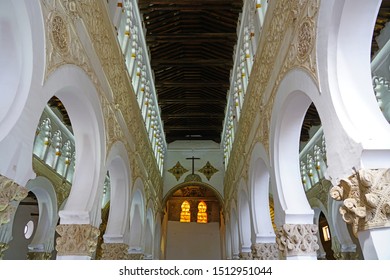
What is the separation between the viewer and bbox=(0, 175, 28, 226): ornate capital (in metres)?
2.81

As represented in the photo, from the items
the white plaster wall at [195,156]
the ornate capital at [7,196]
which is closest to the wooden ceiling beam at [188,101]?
the white plaster wall at [195,156]

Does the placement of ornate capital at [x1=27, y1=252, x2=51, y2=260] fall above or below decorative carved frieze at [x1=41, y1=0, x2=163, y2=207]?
below

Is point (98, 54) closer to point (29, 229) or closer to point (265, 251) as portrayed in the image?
point (265, 251)

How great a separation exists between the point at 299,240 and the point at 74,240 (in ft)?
10.9

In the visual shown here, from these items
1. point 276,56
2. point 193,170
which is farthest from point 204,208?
point 276,56

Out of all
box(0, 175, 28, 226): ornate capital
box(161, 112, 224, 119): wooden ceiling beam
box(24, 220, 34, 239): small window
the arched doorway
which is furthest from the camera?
the arched doorway

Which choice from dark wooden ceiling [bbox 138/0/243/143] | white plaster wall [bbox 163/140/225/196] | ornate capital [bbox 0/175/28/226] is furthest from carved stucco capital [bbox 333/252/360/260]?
ornate capital [bbox 0/175/28/226]

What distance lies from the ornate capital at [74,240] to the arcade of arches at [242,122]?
0.05ft

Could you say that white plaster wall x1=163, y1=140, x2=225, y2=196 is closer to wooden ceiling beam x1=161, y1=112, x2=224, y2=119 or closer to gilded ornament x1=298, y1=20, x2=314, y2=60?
wooden ceiling beam x1=161, y1=112, x2=224, y2=119

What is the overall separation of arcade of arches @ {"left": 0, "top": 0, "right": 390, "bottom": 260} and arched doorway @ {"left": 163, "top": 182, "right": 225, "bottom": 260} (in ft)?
31.7

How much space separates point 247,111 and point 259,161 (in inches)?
69.0

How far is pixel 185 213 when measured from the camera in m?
23.5

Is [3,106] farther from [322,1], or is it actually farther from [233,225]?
[233,225]

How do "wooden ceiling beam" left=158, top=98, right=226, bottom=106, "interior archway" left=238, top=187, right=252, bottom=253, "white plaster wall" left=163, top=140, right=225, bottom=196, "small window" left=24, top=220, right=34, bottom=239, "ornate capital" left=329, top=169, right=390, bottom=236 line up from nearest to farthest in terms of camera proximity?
"ornate capital" left=329, top=169, right=390, bottom=236 < "interior archway" left=238, top=187, right=252, bottom=253 < "small window" left=24, top=220, right=34, bottom=239 < "wooden ceiling beam" left=158, top=98, right=226, bottom=106 < "white plaster wall" left=163, top=140, right=225, bottom=196
